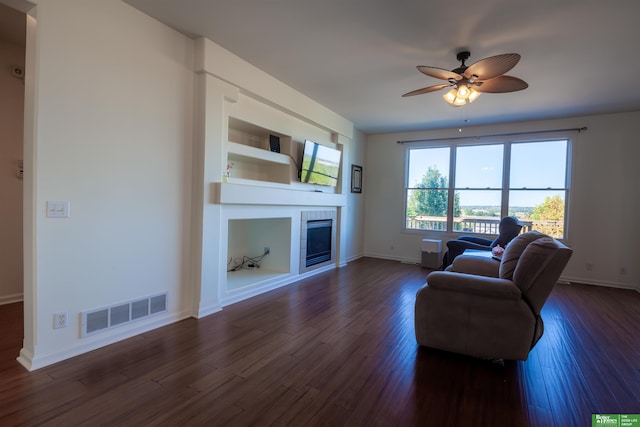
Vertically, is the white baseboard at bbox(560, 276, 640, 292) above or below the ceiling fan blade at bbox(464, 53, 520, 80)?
below

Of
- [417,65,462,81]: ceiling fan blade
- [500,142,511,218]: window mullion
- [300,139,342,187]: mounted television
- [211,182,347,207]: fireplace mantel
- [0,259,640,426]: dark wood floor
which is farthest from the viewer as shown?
[500,142,511,218]: window mullion

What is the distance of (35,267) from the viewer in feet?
6.76

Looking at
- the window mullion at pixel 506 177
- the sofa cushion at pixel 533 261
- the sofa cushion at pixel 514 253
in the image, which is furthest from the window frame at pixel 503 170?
the sofa cushion at pixel 533 261

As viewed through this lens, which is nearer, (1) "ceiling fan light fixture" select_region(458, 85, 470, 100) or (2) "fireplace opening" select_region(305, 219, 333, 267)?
(1) "ceiling fan light fixture" select_region(458, 85, 470, 100)

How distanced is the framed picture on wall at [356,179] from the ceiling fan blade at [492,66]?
349 centimetres

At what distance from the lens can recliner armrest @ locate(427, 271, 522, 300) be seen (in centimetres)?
218

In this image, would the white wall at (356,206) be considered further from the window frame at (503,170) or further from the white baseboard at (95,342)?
the white baseboard at (95,342)

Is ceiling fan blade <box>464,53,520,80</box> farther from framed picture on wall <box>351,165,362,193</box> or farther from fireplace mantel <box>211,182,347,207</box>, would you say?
framed picture on wall <box>351,165,362,193</box>

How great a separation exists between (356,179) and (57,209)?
4.90m

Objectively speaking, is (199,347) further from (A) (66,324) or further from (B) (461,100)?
(B) (461,100)

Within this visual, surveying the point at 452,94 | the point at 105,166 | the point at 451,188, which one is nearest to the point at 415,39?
the point at 452,94

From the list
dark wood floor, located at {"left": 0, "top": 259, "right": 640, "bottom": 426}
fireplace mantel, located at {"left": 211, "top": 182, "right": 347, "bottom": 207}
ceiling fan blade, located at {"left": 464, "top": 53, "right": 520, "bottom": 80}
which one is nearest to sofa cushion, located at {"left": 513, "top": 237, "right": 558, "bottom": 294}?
dark wood floor, located at {"left": 0, "top": 259, "right": 640, "bottom": 426}

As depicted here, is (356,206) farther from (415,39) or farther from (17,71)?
(17,71)

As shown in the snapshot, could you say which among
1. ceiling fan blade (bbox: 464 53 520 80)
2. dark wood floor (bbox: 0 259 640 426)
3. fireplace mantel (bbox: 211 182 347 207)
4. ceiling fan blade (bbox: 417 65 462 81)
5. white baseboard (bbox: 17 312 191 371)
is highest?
ceiling fan blade (bbox: 417 65 462 81)
